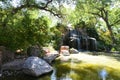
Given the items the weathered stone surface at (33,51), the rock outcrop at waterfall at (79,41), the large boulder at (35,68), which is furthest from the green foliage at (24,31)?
the rock outcrop at waterfall at (79,41)

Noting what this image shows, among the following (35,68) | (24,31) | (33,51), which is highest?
(24,31)

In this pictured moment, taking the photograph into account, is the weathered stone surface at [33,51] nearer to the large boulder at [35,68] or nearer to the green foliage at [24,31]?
the green foliage at [24,31]

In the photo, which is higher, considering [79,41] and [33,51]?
[79,41]

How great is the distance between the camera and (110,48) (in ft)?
98.2

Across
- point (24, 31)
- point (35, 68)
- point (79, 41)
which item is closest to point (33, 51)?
point (24, 31)

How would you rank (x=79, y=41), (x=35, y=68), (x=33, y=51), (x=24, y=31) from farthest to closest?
(x=79, y=41) → (x=33, y=51) → (x=24, y=31) → (x=35, y=68)

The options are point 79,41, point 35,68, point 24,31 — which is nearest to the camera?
point 35,68

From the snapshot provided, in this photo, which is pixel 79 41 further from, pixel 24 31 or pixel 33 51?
pixel 24 31

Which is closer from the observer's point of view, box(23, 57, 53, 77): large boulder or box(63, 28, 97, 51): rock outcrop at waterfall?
box(23, 57, 53, 77): large boulder

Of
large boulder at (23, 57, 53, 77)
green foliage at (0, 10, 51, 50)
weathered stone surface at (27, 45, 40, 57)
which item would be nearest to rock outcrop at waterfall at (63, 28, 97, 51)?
green foliage at (0, 10, 51, 50)

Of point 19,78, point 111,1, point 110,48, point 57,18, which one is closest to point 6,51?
point 19,78

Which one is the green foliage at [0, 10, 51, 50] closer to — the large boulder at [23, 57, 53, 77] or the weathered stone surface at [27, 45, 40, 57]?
the weathered stone surface at [27, 45, 40, 57]

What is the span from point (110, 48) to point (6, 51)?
19.6 meters

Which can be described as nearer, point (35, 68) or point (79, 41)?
point (35, 68)
